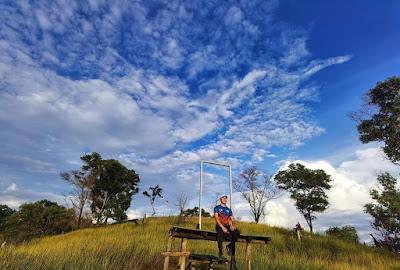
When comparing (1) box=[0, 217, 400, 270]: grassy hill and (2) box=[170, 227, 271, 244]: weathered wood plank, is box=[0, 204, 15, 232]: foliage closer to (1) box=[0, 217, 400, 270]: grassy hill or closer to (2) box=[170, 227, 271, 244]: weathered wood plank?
(1) box=[0, 217, 400, 270]: grassy hill

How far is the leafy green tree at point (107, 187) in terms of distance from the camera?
34688 mm

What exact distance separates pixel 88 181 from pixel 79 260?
2877cm

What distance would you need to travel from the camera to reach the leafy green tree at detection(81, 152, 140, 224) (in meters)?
34.7

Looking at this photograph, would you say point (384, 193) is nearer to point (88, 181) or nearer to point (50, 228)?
point (88, 181)

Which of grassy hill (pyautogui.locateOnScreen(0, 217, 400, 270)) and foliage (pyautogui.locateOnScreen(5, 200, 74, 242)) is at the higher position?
foliage (pyautogui.locateOnScreen(5, 200, 74, 242))

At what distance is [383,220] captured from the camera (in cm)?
2503

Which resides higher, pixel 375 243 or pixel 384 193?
pixel 384 193

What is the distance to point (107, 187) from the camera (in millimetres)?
35875

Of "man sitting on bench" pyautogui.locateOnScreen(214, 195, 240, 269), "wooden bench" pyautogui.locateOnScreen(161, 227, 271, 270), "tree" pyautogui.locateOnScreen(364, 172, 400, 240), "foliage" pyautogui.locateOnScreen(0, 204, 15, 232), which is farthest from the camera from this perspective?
"foliage" pyautogui.locateOnScreen(0, 204, 15, 232)

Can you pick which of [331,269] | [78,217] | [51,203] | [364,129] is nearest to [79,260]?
[331,269]

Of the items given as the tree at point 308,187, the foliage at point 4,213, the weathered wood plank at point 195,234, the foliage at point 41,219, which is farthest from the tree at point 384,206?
the foliage at point 4,213

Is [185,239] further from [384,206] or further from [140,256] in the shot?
[384,206]

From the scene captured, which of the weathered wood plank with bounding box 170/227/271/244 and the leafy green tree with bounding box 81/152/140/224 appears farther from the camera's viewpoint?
the leafy green tree with bounding box 81/152/140/224

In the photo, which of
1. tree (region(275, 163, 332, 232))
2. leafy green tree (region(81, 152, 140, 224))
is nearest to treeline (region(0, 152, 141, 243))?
leafy green tree (region(81, 152, 140, 224))
